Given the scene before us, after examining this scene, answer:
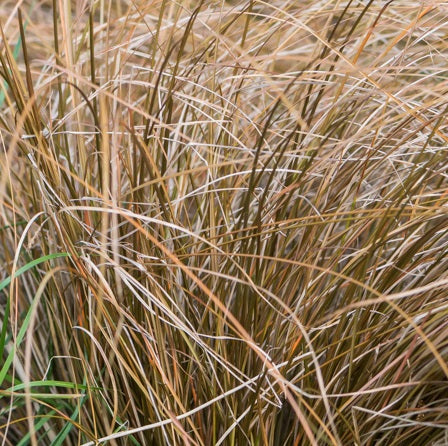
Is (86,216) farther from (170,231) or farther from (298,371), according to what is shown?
(298,371)

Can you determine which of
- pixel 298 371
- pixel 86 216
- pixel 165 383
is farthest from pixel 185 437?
pixel 86 216

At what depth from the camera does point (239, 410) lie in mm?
823

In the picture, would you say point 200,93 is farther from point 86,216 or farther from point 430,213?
point 430,213

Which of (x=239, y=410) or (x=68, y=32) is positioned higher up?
(x=68, y=32)

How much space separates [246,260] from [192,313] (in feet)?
0.41

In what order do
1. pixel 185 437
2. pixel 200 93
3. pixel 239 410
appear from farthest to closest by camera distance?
pixel 200 93 < pixel 239 410 < pixel 185 437

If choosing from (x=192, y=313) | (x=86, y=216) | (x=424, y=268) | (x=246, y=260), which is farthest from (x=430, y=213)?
(x=86, y=216)

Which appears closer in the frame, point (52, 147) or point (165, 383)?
point (165, 383)

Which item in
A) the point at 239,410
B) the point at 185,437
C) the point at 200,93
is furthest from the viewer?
the point at 200,93

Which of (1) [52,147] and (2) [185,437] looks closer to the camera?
(2) [185,437]

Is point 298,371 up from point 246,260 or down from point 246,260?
down

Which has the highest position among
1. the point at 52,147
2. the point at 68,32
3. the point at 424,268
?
the point at 68,32

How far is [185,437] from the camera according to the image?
722mm

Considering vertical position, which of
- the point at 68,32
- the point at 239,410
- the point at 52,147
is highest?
the point at 68,32
